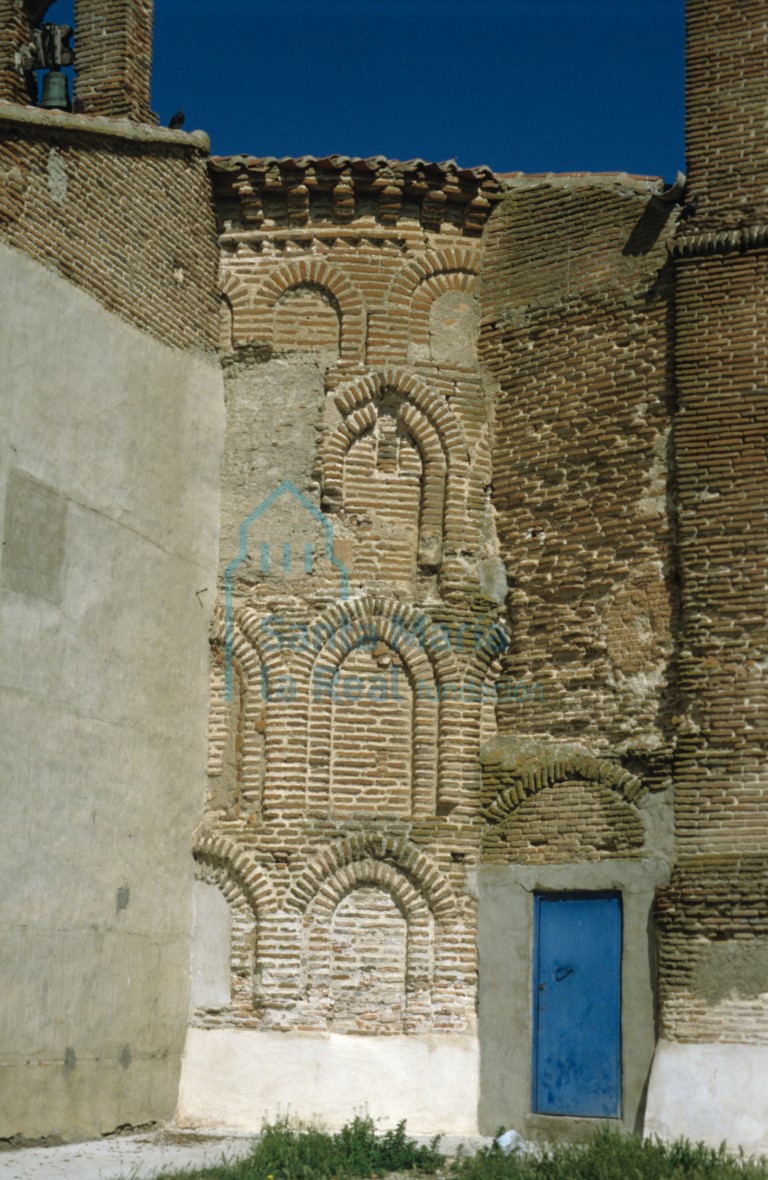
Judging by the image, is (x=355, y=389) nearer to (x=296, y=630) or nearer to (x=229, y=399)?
(x=229, y=399)

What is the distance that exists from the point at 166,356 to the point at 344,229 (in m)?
1.85

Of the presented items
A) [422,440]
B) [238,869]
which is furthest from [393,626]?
[238,869]

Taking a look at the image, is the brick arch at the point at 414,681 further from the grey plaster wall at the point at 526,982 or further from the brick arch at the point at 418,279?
the brick arch at the point at 418,279

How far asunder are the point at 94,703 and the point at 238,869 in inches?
69.3

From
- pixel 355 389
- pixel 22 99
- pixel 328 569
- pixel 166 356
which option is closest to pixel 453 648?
pixel 328 569

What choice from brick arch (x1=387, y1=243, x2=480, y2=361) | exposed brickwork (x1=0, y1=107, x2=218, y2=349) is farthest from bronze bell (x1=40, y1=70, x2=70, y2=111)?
brick arch (x1=387, y1=243, x2=480, y2=361)

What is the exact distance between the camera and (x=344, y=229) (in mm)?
12969

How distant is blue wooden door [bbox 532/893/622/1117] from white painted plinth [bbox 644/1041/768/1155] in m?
0.48

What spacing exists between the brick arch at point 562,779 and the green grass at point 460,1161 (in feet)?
7.83

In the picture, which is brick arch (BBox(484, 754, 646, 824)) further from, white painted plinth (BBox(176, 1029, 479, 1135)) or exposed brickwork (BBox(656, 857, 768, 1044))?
white painted plinth (BBox(176, 1029, 479, 1135))

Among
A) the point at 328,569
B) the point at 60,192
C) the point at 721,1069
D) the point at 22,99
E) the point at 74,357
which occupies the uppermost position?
the point at 22,99

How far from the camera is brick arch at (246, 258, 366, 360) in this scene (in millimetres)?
12781

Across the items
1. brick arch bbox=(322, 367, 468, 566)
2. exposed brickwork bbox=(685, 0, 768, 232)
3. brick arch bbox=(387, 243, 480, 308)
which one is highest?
exposed brickwork bbox=(685, 0, 768, 232)

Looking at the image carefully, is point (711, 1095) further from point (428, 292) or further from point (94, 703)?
point (428, 292)
